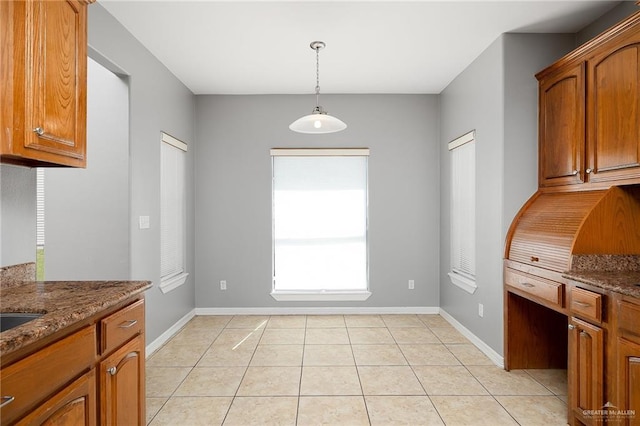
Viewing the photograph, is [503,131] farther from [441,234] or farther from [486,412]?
[486,412]

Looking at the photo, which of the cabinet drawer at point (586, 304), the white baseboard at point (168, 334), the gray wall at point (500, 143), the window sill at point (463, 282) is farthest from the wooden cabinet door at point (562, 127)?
Answer: the white baseboard at point (168, 334)

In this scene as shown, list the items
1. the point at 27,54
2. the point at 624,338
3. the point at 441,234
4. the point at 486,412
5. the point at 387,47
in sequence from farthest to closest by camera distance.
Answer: the point at 441,234 < the point at 387,47 < the point at 486,412 < the point at 624,338 < the point at 27,54

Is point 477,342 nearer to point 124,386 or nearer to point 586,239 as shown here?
point 586,239

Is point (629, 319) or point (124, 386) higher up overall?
point (629, 319)

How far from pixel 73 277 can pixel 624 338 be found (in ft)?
12.4

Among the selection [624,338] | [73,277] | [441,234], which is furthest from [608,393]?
[73,277]

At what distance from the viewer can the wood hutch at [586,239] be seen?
1.89 m

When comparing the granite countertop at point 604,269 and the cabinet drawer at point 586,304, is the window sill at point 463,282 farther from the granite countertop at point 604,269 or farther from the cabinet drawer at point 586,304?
the cabinet drawer at point 586,304

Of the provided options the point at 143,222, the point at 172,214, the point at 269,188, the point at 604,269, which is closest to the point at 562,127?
the point at 604,269

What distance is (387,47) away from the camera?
10.9 ft

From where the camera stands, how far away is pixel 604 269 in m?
2.32

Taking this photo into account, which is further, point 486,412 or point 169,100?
point 169,100

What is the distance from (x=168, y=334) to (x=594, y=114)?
13.6ft

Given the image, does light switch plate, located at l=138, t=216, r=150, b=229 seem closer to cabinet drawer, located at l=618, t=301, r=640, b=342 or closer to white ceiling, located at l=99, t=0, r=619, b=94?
white ceiling, located at l=99, t=0, r=619, b=94
